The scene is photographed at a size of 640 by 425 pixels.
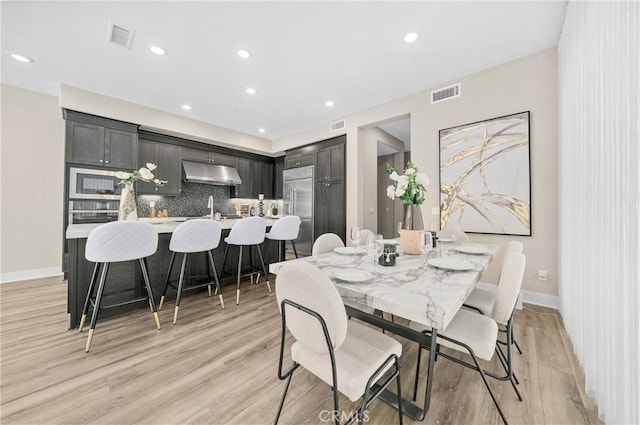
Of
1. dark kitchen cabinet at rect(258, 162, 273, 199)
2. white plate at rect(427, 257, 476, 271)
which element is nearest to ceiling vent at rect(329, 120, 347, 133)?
dark kitchen cabinet at rect(258, 162, 273, 199)

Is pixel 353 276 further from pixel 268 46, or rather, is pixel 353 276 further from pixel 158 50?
pixel 158 50

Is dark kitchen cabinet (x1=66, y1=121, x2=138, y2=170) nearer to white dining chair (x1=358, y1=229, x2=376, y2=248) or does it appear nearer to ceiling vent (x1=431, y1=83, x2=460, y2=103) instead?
white dining chair (x1=358, y1=229, x2=376, y2=248)

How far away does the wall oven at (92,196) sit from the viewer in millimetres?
3551

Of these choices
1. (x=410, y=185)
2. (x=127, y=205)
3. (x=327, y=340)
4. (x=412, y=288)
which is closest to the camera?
(x=327, y=340)

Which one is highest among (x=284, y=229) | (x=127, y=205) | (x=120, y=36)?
(x=120, y=36)

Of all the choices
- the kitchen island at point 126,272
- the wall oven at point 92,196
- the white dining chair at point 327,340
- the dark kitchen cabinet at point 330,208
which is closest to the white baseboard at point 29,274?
the wall oven at point 92,196

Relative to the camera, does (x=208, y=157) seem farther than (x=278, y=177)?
No

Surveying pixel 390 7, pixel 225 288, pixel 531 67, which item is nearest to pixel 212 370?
pixel 225 288

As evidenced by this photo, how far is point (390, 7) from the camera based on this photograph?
2053 mm

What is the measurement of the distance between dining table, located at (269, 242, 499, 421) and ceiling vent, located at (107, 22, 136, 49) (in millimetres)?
2925

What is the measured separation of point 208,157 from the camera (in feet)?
17.4

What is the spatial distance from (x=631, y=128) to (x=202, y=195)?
6038mm

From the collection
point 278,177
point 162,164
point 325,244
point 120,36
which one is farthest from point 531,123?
point 162,164

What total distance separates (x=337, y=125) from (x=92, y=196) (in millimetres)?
4366
